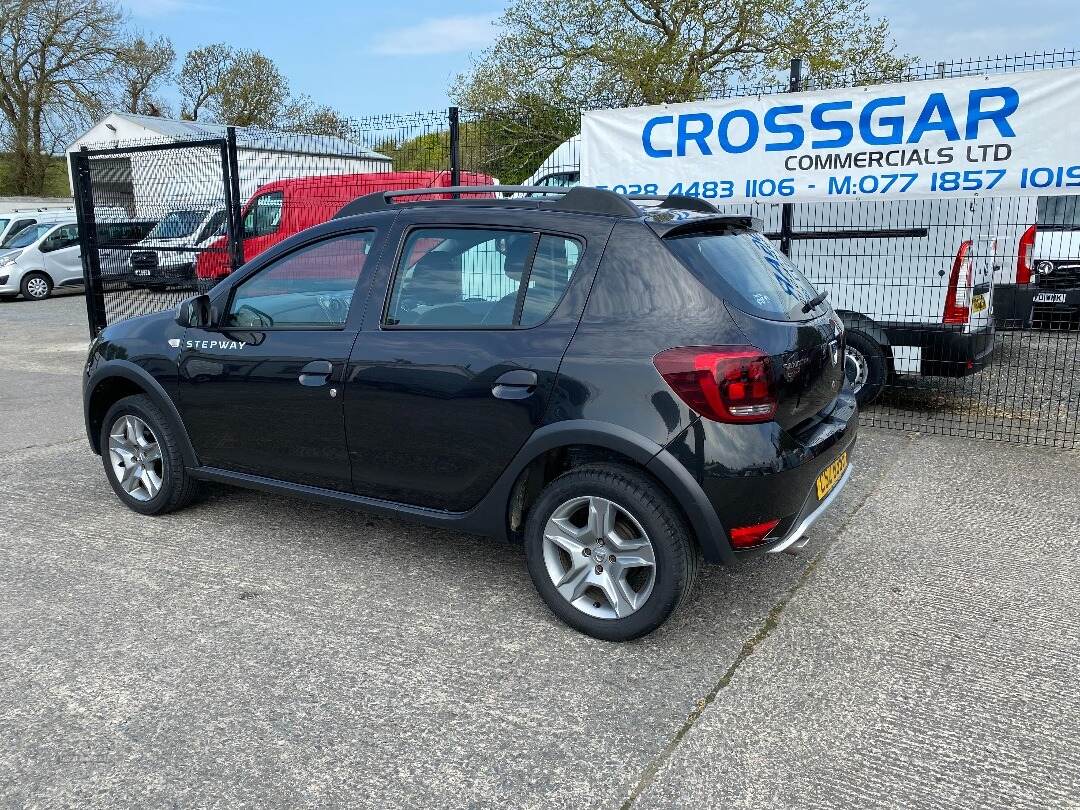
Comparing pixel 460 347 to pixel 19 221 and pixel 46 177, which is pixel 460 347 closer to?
pixel 19 221

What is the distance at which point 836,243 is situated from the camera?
6.90 m

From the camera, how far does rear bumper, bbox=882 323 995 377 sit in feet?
20.7

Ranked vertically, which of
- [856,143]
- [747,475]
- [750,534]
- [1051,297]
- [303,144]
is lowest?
[750,534]

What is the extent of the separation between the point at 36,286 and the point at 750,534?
18998mm

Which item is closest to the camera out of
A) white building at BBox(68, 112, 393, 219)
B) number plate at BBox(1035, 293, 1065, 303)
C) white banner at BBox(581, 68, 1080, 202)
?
white banner at BBox(581, 68, 1080, 202)

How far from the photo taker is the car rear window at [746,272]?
10.5 ft

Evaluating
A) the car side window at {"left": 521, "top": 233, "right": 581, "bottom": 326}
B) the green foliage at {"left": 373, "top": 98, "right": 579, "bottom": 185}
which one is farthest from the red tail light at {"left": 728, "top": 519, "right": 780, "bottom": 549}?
the green foliage at {"left": 373, "top": 98, "right": 579, "bottom": 185}

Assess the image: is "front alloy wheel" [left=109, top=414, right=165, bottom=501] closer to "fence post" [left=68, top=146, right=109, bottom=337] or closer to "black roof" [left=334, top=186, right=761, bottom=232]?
"black roof" [left=334, top=186, right=761, bottom=232]

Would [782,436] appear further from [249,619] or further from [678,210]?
[249,619]

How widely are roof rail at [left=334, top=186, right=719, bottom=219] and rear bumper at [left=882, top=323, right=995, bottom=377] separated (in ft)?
10.7

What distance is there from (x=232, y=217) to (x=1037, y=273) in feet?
30.3

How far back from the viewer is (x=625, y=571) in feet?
10.6

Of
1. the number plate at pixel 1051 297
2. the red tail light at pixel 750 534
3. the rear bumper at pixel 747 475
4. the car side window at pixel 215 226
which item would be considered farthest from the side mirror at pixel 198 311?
the number plate at pixel 1051 297

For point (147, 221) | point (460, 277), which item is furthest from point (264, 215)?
point (460, 277)
